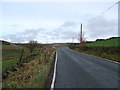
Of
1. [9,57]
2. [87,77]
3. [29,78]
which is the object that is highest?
Result: [87,77]

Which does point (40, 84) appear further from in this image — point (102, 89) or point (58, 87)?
point (102, 89)

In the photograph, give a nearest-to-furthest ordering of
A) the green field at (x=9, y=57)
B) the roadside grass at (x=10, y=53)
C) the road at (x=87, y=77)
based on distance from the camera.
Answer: the road at (x=87, y=77)
the green field at (x=9, y=57)
the roadside grass at (x=10, y=53)

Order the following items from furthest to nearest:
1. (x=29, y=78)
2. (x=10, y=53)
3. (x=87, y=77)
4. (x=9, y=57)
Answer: (x=10, y=53)
(x=9, y=57)
(x=29, y=78)
(x=87, y=77)

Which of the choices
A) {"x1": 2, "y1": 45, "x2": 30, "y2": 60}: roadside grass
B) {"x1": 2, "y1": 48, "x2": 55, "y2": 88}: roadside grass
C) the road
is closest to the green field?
{"x1": 2, "y1": 45, "x2": 30, "y2": 60}: roadside grass

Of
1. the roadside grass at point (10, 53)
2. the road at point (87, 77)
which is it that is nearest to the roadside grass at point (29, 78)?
the road at point (87, 77)

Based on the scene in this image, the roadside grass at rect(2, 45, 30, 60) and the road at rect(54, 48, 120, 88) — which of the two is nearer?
the road at rect(54, 48, 120, 88)

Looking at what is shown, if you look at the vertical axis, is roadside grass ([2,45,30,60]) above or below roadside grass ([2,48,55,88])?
below

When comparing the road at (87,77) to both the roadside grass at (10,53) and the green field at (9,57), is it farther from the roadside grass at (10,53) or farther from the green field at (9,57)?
the roadside grass at (10,53)

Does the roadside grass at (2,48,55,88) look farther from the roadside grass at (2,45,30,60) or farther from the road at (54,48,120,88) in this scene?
the roadside grass at (2,45,30,60)

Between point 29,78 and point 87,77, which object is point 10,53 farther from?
point 87,77

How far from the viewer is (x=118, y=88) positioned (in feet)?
30.3

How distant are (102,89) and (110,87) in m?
0.64

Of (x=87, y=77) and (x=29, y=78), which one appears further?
(x=29, y=78)

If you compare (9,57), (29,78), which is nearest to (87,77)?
(29,78)
